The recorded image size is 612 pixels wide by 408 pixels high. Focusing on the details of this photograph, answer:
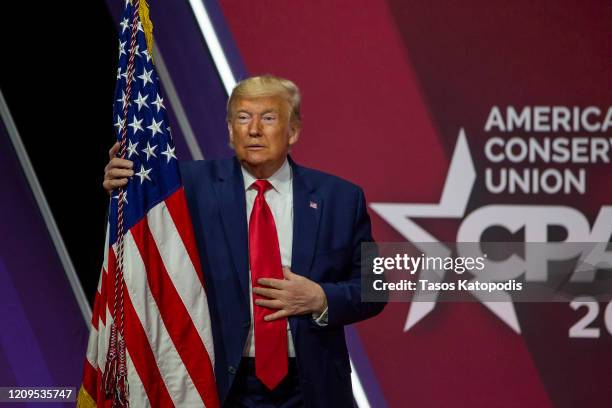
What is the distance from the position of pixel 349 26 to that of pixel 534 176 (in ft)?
3.51

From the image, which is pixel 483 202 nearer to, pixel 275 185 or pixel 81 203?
pixel 275 185

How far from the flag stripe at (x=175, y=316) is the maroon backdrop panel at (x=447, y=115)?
1.37 m

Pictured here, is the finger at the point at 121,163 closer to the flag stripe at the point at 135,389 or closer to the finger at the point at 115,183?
the finger at the point at 115,183

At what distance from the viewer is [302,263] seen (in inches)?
110

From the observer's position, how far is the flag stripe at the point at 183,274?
9.16 feet

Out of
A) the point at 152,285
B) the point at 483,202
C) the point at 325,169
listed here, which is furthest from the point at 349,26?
the point at 152,285

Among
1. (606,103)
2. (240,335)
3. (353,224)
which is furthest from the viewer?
(606,103)

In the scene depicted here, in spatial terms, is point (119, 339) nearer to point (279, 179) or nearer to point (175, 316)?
point (175, 316)

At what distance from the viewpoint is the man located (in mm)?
2746

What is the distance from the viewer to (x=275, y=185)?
2900mm

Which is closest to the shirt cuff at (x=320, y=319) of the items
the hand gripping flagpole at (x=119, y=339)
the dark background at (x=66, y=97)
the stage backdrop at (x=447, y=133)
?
the hand gripping flagpole at (x=119, y=339)

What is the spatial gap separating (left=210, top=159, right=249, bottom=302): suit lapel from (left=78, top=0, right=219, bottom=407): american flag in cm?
12

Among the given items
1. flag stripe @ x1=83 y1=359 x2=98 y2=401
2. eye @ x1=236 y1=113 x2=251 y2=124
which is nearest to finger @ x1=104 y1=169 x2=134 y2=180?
eye @ x1=236 y1=113 x2=251 y2=124

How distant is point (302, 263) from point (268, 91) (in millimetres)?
571
